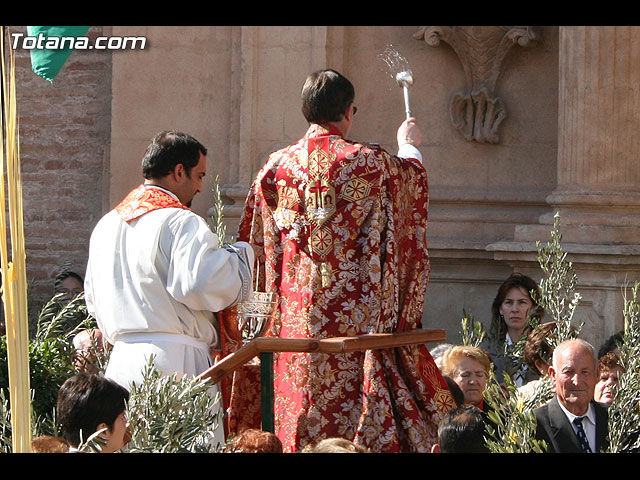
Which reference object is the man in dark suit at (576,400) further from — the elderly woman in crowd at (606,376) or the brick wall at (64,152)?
the brick wall at (64,152)

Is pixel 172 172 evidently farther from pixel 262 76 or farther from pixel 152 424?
pixel 262 76

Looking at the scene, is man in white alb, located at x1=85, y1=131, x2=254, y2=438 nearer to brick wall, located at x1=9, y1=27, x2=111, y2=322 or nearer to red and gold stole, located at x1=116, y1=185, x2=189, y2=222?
red and gold stole, located at x1=116, y1=185, x2=189, y2=222

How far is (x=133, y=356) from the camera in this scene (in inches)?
186

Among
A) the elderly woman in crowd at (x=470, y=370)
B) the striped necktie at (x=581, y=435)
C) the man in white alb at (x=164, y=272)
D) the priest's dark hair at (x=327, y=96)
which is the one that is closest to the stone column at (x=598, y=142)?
the elderly woman in crowd at (x=470, y=370)

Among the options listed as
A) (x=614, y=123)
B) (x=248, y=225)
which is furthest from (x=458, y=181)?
(x=248, y=225)

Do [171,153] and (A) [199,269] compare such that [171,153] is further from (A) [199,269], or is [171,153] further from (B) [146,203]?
(A) [199,269]

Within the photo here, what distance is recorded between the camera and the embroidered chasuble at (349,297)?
5184 mm

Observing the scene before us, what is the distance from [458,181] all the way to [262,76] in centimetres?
145

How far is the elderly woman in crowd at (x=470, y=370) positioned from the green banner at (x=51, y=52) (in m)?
4.46

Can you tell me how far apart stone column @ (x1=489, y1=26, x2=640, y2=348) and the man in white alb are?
3.55 meters

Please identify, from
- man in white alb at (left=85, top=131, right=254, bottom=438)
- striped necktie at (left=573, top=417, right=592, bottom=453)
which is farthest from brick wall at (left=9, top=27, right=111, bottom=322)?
striped necktie at (left=573, top=417, right=592, bottom=453)

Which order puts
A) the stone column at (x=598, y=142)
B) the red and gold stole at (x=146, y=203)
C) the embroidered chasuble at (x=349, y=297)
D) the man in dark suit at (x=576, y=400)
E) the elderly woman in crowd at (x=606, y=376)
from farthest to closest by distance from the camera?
the stone column at (x=598, y=142)
the elderly woman in crowd at (x=606, y=376)
the embroidered chasuble at (x=349, y=297)
the red and gold stole at (x=146, y=203)
the man in dark suit at (x=576, y=400)

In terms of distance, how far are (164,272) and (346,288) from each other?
825 mm
